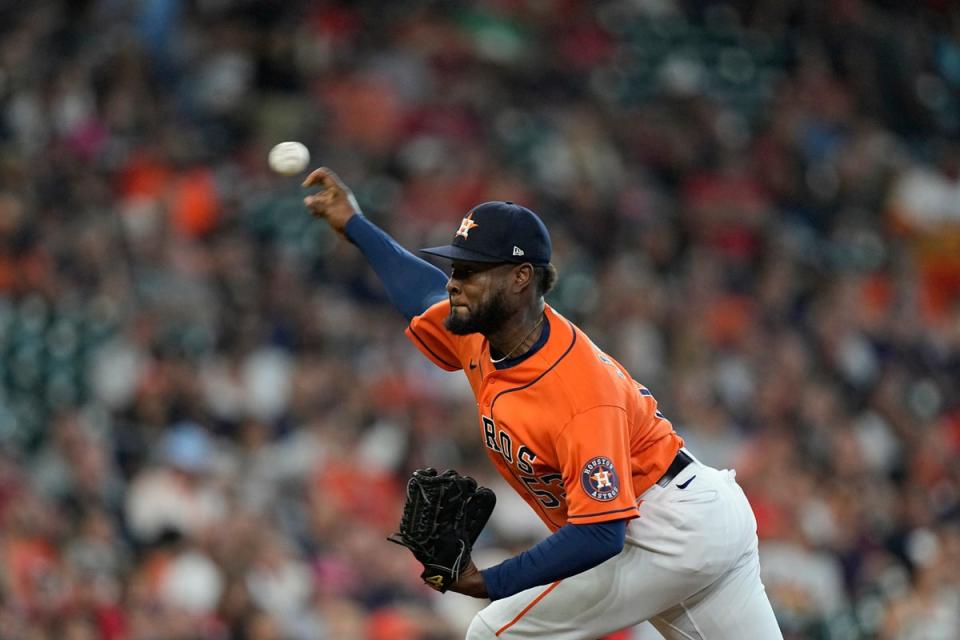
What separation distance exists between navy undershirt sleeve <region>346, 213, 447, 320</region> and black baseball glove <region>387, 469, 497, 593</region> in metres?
0.85

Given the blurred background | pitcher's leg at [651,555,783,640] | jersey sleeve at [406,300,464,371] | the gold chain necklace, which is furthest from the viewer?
the blurred background

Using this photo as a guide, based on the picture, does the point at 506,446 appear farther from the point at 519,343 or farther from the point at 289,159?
the point at 289,159

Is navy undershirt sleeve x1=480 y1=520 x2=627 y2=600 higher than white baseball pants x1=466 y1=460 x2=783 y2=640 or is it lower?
higher

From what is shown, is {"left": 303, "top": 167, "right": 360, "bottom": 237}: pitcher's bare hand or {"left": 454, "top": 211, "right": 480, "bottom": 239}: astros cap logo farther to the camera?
{"left": 303, "top": 167, "right": 360, "bottom": 237}: pitcher's bare hand

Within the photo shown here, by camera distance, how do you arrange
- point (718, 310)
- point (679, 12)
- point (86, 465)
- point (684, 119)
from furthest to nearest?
point (679, 12)
point (684, 119)
point (718, 310)
point (86, 465)

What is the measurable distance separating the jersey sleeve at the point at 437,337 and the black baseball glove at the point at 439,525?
598 mm

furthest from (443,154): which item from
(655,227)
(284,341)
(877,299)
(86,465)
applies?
(86,465)

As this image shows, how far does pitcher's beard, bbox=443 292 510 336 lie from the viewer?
4441mm

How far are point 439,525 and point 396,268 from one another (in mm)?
1115

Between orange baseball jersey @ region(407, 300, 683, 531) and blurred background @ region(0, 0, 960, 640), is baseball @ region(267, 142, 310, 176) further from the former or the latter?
blurred background @ region(0, 0, 960, 640)

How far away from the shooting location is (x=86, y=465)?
27.2 feet

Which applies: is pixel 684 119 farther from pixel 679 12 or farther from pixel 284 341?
pixel 284 341

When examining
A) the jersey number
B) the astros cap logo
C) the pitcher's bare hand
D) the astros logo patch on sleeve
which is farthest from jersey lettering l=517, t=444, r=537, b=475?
the pitcher's bare hand

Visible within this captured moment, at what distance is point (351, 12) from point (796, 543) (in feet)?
19.5
